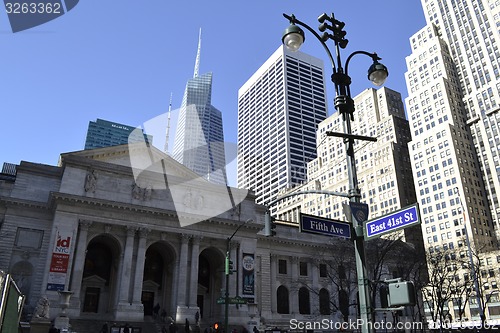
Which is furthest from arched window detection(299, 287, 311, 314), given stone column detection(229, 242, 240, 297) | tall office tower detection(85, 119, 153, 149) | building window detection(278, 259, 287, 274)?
tall office tower detection(85, 119, 153, 149)

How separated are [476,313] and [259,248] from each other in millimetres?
59999

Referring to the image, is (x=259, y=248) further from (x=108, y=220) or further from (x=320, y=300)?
(x=108, y=220)

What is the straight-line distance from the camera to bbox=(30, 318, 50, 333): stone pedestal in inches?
1179

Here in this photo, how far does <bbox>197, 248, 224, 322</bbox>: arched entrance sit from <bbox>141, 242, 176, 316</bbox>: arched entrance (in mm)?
4783

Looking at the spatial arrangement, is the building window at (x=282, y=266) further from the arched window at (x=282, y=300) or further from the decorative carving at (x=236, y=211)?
the decorative carving at (x=236, y=211)

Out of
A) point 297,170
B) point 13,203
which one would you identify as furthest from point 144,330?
point 297,170

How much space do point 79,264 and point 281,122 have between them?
424 ft

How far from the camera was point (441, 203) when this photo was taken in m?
95.9

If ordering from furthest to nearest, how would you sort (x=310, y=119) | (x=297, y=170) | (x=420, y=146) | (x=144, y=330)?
(x=310, y=119) → (x=297, y=170) → (x=420, y=146) → (x=144, y=330)

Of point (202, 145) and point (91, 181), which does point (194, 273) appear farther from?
point (202, 145)

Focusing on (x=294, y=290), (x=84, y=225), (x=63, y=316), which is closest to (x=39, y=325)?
(x=63, y=316)

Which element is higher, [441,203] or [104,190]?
[441,203]

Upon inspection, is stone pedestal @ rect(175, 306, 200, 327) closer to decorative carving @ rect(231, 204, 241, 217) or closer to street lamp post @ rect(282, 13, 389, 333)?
decorative carving @ rect(231, 204, 241, 217)

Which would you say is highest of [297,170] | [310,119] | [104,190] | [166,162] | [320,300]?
[310,119]
